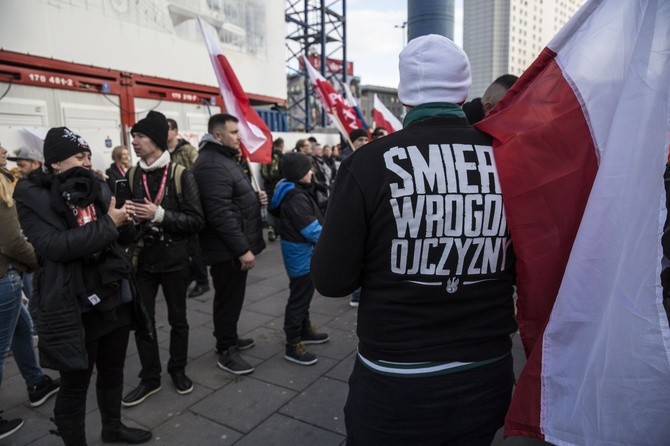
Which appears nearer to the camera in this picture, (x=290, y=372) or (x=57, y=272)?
(x=57, y=272)

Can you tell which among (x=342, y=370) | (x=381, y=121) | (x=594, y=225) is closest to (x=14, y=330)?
(x=342, y=370)

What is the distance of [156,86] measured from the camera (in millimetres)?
10359

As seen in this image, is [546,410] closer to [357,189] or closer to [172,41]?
[357,189]

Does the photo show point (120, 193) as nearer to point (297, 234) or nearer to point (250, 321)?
point (297, 234)

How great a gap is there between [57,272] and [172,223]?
944 mm

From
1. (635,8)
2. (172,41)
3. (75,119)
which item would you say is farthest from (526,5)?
(635,8)

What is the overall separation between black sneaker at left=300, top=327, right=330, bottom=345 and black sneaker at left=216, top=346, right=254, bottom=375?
693mm

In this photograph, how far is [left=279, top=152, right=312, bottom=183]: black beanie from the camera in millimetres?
4008

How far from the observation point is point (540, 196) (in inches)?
60.2

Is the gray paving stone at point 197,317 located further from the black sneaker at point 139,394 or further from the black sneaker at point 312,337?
the black sneaker at point 139,394

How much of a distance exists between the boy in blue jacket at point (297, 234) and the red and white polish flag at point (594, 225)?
2.51 meters

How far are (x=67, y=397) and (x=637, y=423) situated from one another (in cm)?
264

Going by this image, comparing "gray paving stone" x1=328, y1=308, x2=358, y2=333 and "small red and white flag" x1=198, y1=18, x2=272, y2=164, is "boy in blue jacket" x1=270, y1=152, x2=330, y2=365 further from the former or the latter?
"small red and white flag" x1=198, y1=18, x2=272, y2=164

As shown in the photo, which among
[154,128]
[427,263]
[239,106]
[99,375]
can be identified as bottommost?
[99,375]
